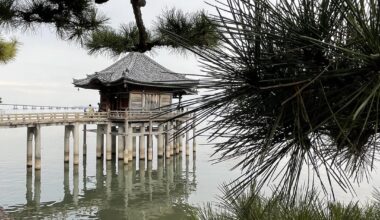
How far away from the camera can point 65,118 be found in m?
18.0

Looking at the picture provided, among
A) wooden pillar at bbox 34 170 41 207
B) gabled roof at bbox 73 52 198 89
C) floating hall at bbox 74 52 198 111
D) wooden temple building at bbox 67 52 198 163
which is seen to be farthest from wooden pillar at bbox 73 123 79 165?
gabled roof at bbox 73 52 198 89

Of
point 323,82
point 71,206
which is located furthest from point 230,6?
point 71,206

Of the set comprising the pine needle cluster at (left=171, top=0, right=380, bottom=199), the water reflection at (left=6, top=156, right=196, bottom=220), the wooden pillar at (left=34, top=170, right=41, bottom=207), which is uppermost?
the pine needle cluster at (left=171, top=0, right=380, bottom=199)

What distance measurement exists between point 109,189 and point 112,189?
122mm

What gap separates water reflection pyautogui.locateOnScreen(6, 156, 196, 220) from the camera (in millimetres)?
12086

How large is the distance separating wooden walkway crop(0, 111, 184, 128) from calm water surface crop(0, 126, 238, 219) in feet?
7.38

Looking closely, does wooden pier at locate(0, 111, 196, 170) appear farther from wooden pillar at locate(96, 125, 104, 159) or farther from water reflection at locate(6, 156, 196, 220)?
water reflection at locate(6, 156, 196, 220)

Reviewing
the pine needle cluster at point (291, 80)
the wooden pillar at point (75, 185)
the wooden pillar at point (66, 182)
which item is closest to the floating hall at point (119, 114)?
the wooden pillar at point (66, 182)

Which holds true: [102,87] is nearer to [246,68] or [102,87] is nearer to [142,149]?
[142,149]

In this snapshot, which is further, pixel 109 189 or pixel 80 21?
pixel 109 189

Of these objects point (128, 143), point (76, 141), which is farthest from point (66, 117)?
point (128, 143)

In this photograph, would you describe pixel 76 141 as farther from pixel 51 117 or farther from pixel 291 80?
pixel 291 80

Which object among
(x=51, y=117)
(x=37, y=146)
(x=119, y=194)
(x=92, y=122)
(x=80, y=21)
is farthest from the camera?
(x=92, y=122)

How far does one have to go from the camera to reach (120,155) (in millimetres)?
19938
